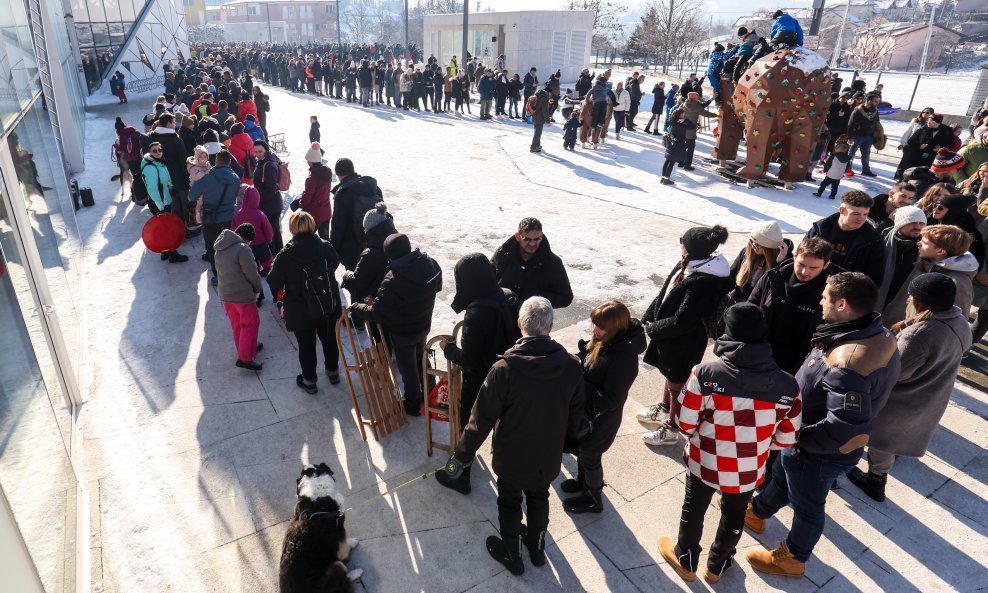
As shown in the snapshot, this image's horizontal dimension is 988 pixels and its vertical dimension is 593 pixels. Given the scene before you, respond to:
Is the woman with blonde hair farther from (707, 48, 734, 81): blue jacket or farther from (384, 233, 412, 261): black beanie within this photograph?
(707, 48, 734, 81): blue jacket

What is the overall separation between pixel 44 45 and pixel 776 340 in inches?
512

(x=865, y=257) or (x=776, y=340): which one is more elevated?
(x=865, y=257)

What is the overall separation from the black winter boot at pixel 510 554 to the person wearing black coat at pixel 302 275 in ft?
8.04

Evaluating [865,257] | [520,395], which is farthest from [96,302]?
[865,257]

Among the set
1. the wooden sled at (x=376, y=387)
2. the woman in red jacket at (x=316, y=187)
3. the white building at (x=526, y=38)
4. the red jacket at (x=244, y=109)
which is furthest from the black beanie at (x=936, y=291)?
the white building at (x=526, y=38)

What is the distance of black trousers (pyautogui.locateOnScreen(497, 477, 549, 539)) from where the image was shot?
10.8ft

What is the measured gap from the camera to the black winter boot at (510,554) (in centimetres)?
346

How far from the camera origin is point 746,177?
12.4 m

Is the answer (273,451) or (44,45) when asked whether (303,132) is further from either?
(273,451)

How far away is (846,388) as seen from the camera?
301cm

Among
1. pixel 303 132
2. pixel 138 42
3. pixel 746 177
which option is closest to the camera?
pixel 746 177

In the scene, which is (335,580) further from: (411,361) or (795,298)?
(795,298)

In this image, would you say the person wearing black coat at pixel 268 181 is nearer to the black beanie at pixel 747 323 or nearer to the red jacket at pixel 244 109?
the red jacket at pixel 244 109

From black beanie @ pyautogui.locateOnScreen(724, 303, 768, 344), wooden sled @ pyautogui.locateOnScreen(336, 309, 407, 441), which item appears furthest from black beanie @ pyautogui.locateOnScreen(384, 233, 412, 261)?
black beanie @ pyautogui.locateOnScreen(724, 303, 768, 344)
